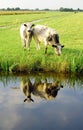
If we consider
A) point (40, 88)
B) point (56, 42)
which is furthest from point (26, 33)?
point (40, 88)

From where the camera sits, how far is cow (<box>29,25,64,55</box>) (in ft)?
70.2

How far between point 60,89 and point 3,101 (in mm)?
3386

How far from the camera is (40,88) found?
56.9 ft

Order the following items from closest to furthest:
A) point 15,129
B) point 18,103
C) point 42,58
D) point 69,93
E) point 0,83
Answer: point 15,129
point 18,103
point 69,93
point 0,83
point 42,58

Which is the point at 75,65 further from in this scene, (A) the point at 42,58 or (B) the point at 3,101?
(B) the point at 3,101

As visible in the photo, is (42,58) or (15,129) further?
(42,58)

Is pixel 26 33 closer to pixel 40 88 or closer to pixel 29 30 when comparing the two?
pixel 29 30

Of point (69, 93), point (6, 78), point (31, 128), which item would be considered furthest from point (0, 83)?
point (31, 128)

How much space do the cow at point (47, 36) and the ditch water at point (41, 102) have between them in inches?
115

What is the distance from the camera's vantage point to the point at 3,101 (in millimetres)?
14930

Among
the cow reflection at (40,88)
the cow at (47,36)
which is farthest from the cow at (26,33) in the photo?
the cow reflection at (40,88)

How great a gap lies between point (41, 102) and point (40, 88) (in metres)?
2.56

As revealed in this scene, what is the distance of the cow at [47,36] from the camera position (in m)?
21.4

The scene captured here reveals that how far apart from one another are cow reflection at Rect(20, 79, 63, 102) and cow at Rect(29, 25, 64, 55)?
12.2 ft
